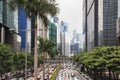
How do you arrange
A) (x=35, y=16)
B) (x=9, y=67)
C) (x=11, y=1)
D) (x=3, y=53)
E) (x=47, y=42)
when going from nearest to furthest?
(x=11, y=1), (x=35, y=16), (x=3, y=53), (x=9, y=67), (x=47, y=42)

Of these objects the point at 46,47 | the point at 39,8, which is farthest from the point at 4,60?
the point at 39,8

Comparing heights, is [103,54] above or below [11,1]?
below

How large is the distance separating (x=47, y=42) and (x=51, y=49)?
114 inches

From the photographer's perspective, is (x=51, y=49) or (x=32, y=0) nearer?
(x=32, y=0)

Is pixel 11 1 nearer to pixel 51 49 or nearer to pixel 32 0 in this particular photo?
pixel 32 0

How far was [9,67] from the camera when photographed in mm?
68500

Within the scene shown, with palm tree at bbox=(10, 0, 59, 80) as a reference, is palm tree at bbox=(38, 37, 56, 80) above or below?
below

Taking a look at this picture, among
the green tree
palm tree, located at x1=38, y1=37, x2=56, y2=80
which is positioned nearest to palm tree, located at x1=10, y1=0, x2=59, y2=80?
the green tree

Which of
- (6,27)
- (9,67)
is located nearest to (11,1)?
(9,67)

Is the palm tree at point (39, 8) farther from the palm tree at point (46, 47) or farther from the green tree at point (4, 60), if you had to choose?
the palm tree at point (46, 47)

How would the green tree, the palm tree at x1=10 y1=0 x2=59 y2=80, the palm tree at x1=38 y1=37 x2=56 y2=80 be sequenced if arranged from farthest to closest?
the palm tree at x1=38 y1=37 x2=56 y2=80 < the green tree < the palm tree at x1=10 y1=0 x2=59 y2=80

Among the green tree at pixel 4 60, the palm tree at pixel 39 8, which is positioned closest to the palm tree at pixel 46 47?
the green tree at pixel 4 60

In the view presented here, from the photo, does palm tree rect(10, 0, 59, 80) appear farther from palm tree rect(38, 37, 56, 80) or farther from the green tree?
A: palm tree rect(38, 37, 56, 80)

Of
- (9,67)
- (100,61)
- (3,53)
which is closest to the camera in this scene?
(3,53)
